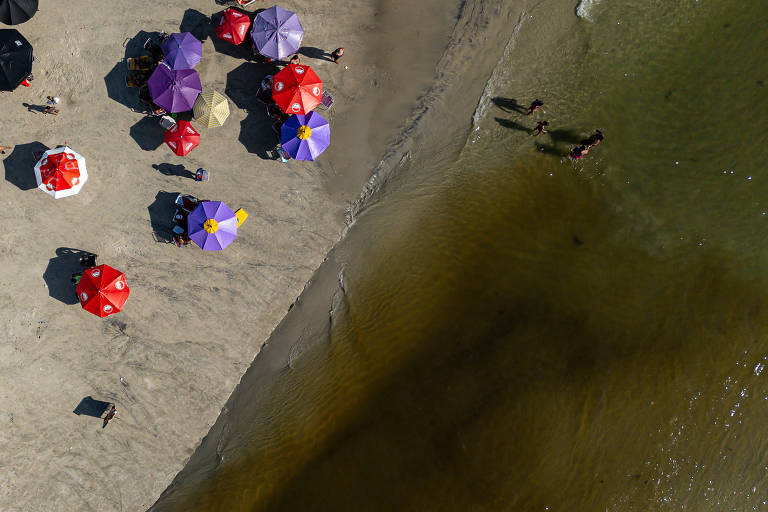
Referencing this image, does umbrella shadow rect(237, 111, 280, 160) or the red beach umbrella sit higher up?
umbrella shadow rect(237, 111, 280, 160)

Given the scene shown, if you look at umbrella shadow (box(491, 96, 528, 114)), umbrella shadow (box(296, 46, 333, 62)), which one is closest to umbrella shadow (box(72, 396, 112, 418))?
umbrella shadow (box(296, 46, 333, 62))

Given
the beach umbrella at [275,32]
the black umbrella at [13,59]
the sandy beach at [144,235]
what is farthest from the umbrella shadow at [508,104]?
the black umbrella at [13,59]

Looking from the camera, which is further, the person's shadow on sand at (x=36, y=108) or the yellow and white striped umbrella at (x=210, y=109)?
the person's shadow on sand at (x=36, y=108)

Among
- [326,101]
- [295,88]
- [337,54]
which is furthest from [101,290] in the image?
[337,54]

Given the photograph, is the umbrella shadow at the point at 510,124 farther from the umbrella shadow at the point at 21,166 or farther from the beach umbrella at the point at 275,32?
the umbrella shadow at the point at 21,166

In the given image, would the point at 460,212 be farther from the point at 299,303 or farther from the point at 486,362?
the point at 299,303

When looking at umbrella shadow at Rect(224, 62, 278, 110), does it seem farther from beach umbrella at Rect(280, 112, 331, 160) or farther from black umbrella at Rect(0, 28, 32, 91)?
black umbrella at Rect(0, 28, 32, 91)
